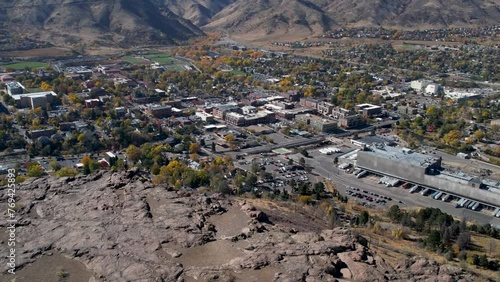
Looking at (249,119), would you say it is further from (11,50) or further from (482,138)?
(11,50)

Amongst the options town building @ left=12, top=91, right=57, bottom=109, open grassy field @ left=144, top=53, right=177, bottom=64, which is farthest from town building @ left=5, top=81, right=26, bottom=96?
open grassy field @ left=144, top=53, right=177, bottom=64

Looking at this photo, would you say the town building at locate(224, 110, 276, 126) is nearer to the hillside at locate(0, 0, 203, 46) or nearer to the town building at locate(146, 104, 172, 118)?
the town building at locate(146, 104, 172, 118)

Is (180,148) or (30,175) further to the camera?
(180,148)

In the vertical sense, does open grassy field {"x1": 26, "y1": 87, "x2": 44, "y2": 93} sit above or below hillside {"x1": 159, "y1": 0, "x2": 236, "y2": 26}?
below

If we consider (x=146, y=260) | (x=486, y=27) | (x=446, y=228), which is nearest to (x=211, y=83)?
(x=446, y=228)

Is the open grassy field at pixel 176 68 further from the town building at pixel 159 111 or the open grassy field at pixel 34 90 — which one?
the town building at pixel 159 111

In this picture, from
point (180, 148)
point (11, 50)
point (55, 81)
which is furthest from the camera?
point (11, 50)

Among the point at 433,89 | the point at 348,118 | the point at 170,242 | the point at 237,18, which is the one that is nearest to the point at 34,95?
the point at 348,118
